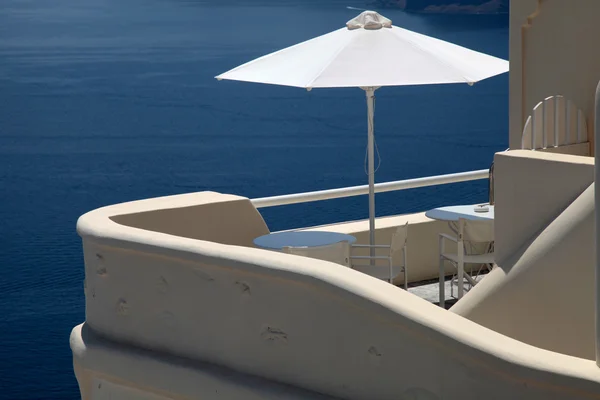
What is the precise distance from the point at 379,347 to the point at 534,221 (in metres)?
1.54

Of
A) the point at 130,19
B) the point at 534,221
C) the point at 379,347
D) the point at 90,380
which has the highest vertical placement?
the point at 130,19

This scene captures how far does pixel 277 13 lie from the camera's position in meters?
138

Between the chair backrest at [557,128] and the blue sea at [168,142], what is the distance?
1789 cm

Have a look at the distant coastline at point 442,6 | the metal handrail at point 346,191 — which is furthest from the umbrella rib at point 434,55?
the distant coastline at point 442,6

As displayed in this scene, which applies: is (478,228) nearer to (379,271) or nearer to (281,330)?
(379,271)

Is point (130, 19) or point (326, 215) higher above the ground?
point (130, 19)

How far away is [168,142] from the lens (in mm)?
66812

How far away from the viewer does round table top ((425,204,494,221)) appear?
8.26m

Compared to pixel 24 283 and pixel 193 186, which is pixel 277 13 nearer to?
pixel 193 186

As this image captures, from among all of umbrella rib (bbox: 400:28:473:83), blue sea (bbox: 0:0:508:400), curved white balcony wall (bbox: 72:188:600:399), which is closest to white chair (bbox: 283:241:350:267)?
curved white balcony wall (bbox: 72:188:600:399)

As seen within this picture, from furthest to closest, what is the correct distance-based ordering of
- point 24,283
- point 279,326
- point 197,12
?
point 197,12 < point 24,283 < point 279,326

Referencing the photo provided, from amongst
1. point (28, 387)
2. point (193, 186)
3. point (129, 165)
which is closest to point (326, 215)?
point (193, 186)

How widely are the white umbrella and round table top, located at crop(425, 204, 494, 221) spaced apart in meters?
0.55

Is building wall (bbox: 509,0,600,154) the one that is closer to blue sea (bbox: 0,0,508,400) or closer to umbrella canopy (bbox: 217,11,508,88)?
umbrella canopy (bbox: 217,11,508,88)
